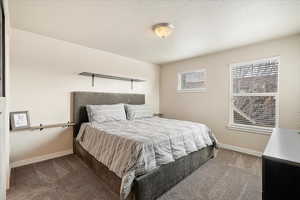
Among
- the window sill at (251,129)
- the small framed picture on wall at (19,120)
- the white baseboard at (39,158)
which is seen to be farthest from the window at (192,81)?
the small framed picture on wall at (19,120)

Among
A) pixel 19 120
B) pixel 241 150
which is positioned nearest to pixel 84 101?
pixel 19 120

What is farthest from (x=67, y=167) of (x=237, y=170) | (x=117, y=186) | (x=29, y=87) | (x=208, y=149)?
(x=237, y=170)

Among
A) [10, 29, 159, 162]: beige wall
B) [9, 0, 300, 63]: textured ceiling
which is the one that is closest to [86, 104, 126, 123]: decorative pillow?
[10, 29, 159, 162]: beige wall

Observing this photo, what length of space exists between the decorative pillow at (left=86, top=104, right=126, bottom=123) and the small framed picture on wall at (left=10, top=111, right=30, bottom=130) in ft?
3.10

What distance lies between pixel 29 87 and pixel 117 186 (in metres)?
2.23

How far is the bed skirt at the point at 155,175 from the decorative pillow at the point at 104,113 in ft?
2.05

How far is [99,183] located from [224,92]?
10.0ft

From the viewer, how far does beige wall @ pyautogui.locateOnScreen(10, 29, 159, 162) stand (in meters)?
2.34

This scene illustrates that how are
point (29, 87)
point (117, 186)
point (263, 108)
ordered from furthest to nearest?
point (263, 108) < point (29, 87) < point (117, 186)

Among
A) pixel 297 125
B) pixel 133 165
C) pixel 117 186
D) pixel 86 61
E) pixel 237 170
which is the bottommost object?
pixel 237 170

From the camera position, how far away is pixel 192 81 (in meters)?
3.99

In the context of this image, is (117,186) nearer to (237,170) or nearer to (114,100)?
(237,170)

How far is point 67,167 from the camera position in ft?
7.61

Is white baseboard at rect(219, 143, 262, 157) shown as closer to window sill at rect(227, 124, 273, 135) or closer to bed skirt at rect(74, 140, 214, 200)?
window sill at rect(227, 124, 273, 135)
